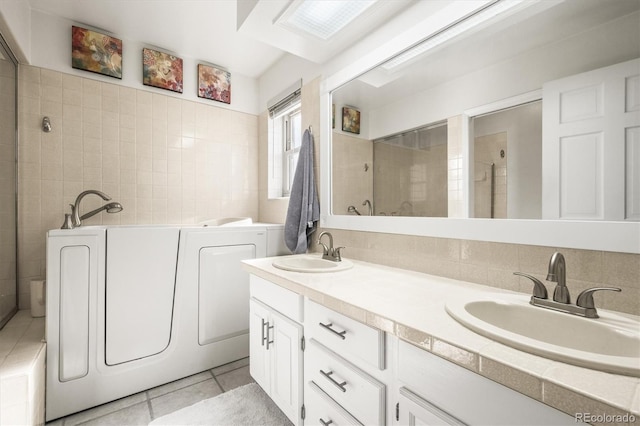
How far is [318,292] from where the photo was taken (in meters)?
1.15

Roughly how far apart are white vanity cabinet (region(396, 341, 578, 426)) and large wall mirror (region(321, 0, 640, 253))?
2.03 ft

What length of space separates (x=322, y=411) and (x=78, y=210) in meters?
2.06

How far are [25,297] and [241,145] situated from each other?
202 centimetres

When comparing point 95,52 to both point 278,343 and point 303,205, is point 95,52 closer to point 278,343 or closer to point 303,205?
point 303,205

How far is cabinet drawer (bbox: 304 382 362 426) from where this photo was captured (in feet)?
3.49

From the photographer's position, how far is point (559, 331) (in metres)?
0.84

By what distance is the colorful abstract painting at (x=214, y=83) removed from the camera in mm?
2711

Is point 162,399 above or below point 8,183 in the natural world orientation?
below

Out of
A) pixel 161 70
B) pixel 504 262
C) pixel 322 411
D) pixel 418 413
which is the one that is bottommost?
pixel 322 411

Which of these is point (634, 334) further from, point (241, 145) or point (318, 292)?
point (241, 145)

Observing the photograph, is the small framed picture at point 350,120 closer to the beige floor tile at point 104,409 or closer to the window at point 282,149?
A: the window at point 282,149

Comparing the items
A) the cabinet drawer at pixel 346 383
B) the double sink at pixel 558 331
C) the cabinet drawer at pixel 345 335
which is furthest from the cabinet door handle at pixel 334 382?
the double sink at pixel 558 331

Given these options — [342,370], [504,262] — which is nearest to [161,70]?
[342,370]

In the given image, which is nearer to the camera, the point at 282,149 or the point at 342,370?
the point at 342,370
